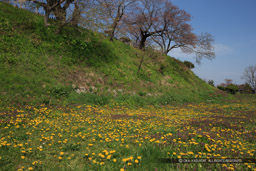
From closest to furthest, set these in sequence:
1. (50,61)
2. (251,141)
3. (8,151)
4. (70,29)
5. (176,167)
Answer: (176,167), (8,151), (251,141), (50,61), (70,29)

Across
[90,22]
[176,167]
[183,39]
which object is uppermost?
[183,39]

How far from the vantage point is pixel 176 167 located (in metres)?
3.13

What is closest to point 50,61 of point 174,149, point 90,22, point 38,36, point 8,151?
point 38,36

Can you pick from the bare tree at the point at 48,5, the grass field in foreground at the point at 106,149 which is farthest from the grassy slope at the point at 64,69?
the grass field in foreground at the point at 106,149

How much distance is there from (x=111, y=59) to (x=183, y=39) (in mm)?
18648

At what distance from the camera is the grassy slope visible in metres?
9.28

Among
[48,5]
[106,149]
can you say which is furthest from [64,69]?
[106,149]

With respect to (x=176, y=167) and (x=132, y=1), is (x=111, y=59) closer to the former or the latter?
(x=132, y=1)

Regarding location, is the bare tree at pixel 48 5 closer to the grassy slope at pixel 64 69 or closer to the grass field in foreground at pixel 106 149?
the grassy slope at pixel 64 69

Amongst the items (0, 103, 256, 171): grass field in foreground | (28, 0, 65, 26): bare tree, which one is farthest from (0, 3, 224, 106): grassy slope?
(0, 103, 256, 171): grass field in foreground

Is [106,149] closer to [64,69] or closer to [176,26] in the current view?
[64,69]

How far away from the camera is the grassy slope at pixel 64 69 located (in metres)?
9.28

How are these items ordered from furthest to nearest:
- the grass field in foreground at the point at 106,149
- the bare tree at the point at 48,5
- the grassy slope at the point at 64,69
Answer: the bare tree at the point at 48,5
the grassy slope at the point at 64,69
the grass field in foreground at the point at 106,149

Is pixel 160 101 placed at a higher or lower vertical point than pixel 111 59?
lower
